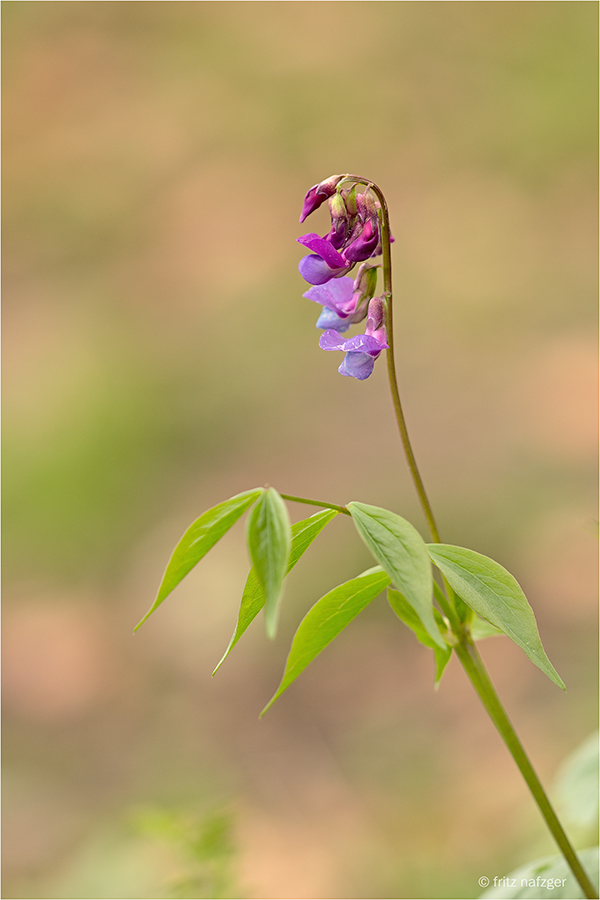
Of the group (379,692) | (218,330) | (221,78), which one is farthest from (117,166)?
(379,692)

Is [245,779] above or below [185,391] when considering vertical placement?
below

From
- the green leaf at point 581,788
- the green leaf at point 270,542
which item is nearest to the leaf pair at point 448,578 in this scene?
the green leaf at point 270,542

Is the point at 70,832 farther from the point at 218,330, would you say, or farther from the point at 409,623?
the point at 218,330

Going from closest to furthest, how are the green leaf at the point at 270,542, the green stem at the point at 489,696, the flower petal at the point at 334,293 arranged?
the green leaf at the point at 270,542 < the green stem at the point at 489,696 < the flower petal at the point at 334,293

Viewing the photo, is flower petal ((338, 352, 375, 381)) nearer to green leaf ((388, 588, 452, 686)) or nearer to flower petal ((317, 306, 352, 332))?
flower petal ((317, 306, 352, 332))

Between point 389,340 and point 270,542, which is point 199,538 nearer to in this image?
point 270,542

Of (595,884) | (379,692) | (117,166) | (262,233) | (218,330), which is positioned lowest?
(379,692)

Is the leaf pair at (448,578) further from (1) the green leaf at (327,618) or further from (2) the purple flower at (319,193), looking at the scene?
(2) the purple flower at (319,193)
